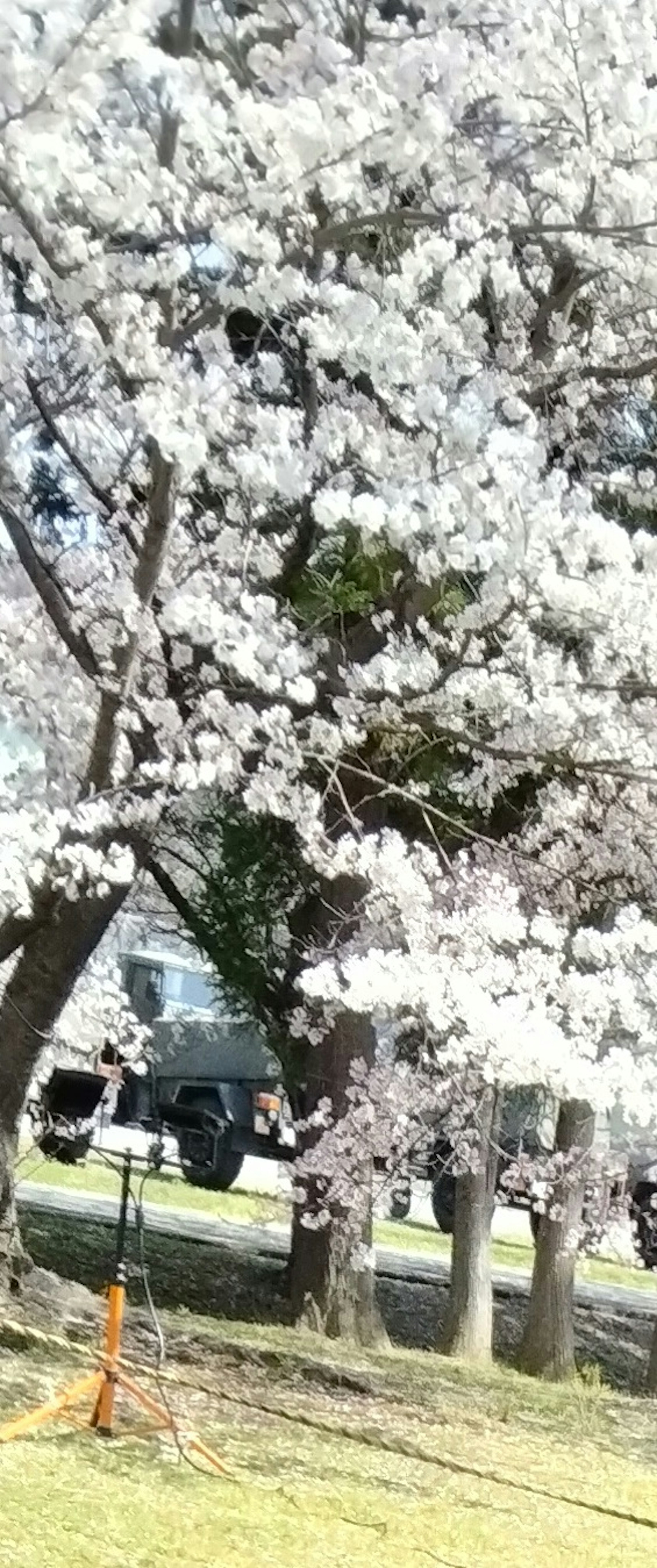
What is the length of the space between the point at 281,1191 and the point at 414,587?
4852mm

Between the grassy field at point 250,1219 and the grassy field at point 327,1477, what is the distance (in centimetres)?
641

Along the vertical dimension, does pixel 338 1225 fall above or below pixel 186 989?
below

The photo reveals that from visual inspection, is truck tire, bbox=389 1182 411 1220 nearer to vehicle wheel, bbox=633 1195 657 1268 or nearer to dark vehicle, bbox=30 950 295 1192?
dark vehicle, bbox=30 950 295 1192

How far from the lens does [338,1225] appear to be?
9.75m

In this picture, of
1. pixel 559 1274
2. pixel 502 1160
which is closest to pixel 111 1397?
pixel 559 1274

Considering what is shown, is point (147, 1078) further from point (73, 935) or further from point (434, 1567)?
point (434, 1567)

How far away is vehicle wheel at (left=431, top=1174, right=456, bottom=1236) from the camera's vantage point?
13.6 meters

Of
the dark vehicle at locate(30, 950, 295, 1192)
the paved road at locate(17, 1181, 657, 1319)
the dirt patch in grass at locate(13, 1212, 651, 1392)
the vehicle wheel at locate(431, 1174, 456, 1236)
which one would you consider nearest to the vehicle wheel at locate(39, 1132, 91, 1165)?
the dark vehicle at locate(30, 950, 295, 1192)

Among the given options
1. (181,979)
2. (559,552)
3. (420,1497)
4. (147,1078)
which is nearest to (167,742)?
(559,552)

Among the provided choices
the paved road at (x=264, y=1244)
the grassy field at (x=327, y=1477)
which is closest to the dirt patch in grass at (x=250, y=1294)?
the paved road at (x=264, y=1244)

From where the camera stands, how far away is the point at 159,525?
511 centimetres

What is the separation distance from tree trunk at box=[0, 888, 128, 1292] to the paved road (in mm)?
5554

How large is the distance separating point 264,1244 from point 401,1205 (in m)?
1.48

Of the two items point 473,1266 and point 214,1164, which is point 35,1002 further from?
point 214,1164
